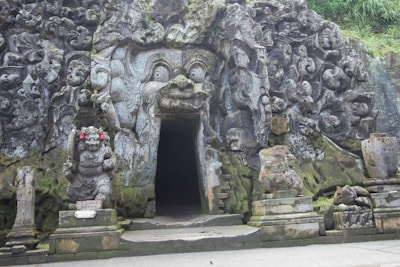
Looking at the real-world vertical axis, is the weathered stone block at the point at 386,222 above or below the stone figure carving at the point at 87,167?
below

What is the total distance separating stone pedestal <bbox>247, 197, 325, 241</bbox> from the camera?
6.43 metres

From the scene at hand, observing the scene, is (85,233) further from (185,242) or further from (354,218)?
(354,218)

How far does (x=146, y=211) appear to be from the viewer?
8.45 meters

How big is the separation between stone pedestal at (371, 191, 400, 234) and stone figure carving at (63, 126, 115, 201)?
15.5 feet

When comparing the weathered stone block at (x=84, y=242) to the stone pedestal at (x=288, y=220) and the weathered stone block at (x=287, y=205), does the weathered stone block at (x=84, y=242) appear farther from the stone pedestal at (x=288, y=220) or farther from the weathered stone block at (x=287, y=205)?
the weathered stone block at (x=287, y=205)

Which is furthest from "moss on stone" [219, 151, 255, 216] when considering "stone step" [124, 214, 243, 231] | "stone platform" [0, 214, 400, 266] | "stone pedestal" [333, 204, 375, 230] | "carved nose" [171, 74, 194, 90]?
"stone pedestal" [333, 204, 375, 230]

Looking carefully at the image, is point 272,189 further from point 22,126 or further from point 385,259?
point 22,126

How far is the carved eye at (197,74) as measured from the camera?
941cm

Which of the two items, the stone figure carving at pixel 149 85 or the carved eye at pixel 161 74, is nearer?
the stone figure carving at pixel 149 85

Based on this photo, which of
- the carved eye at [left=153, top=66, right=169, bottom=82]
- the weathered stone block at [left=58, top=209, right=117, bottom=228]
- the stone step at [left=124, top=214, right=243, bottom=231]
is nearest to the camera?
the weathered stone block at [left=58, top=209, right=117, bottom=228]

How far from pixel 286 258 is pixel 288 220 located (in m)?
1.50

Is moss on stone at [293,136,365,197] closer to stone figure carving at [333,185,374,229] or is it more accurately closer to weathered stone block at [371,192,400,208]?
stone figure carving at [333,185,374,229]

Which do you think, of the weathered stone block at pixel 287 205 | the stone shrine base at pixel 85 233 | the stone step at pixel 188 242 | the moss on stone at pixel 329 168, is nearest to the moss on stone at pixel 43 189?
the stone shrine base at pixel 85 233

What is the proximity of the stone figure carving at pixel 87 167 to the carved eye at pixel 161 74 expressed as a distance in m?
2.87
